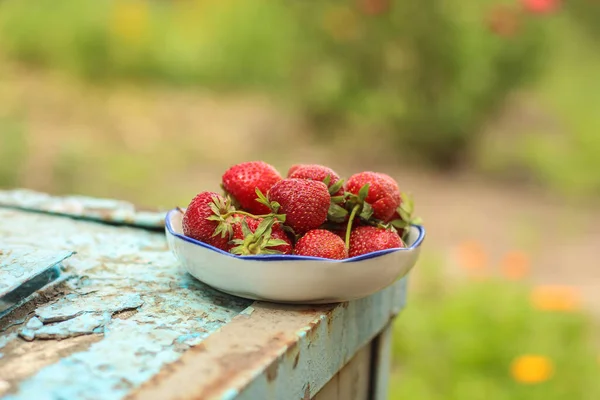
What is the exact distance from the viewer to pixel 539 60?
3.26 metres

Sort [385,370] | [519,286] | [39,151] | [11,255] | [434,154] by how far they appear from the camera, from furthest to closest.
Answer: [434,154], [39,151], [519,286], [385,370], [11,255]

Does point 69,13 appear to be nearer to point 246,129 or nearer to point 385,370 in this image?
point 246,129

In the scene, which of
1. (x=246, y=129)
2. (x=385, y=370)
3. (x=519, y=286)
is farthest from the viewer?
(x=246, y=129)

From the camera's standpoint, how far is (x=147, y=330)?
670 mm

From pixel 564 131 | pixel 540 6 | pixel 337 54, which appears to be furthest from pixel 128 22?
pixel 564 131

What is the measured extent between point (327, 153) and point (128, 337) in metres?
2.98

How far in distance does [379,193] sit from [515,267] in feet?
4.96

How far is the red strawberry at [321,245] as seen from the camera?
0.72 metres

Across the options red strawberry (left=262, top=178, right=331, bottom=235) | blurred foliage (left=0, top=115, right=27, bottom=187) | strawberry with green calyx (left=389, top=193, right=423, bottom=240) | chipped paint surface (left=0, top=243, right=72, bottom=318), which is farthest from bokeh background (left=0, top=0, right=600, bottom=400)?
chipped paint surface (left=0, top=243, right=72, bottom=318)

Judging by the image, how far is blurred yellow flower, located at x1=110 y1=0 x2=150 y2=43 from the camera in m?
3.87

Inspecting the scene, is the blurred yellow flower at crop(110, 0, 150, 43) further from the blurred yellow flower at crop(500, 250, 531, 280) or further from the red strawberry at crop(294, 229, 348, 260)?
the red strawberry at crop(294, 229, 348, 260)

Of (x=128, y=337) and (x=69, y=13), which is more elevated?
(x=69, y=13)

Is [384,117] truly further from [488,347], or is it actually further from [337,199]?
[337,199]

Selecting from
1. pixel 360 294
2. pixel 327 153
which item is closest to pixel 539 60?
pixel 327 153
